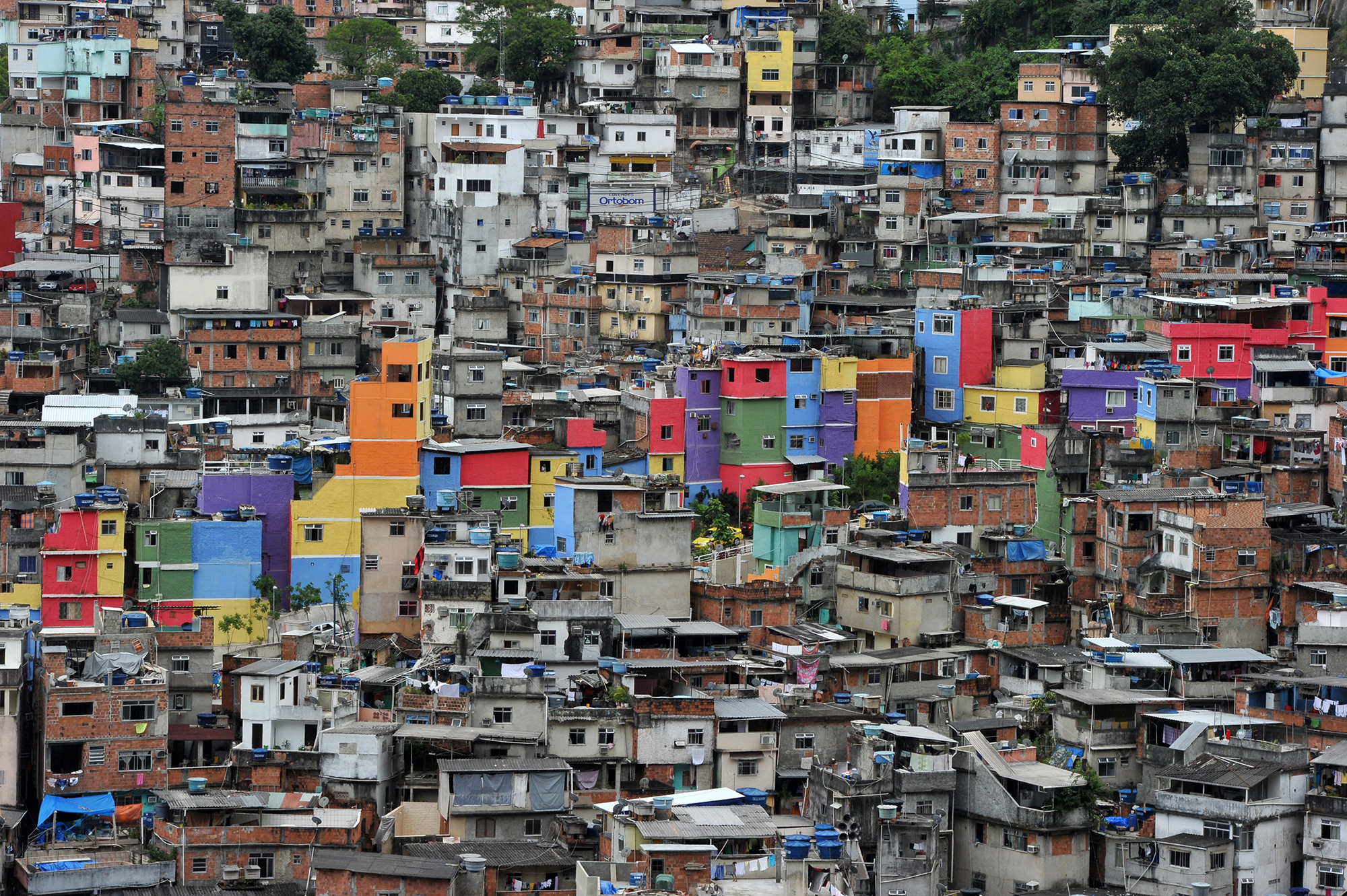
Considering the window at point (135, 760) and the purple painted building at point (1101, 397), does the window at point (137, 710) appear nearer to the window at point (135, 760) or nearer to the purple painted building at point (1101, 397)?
the window at point (135, 760)

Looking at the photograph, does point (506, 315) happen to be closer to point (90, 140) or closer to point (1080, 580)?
point (90, 140)

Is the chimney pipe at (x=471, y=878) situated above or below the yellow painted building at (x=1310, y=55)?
below

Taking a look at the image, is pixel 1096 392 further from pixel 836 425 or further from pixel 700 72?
pixel 700 72

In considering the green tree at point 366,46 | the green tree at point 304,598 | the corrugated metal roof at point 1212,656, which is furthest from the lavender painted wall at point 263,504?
the green tree at point 366,46

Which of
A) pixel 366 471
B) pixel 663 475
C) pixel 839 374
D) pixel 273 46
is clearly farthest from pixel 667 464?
pixel 273 46

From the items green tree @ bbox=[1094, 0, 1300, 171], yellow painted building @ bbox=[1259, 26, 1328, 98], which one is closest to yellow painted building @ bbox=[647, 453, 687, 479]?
green tree @ bbox=[1094, 0, 1300, 171]

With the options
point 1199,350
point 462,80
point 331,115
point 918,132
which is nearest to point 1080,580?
point 1199,350
